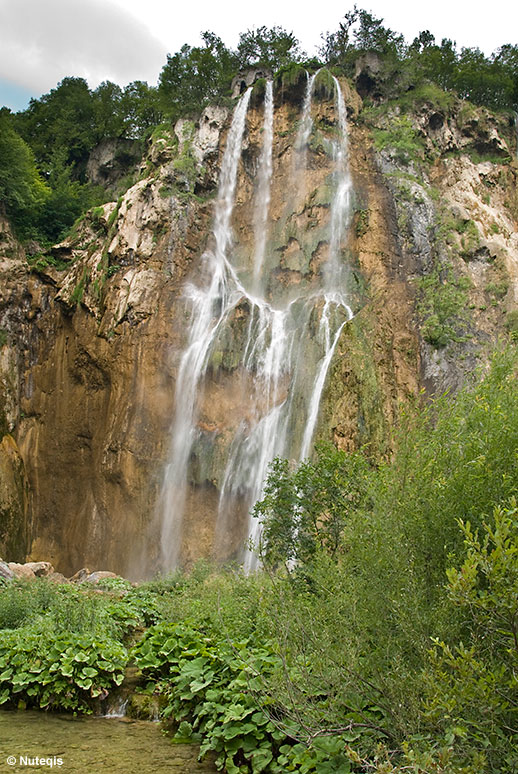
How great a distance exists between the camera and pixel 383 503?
4949 millimetres

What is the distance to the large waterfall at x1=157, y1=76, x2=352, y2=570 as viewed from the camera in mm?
20094

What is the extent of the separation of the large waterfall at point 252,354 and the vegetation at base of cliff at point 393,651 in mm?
11168

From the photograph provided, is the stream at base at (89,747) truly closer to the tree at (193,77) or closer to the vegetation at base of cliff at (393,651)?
the vegetation at base of cliff at (393,651)

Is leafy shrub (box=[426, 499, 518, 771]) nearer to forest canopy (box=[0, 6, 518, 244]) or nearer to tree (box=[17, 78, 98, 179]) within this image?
forest canopy (box=[0, 6, 518, 244])

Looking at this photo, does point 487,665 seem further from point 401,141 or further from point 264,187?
point 401,141

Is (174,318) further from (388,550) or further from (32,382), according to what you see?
(388,550)

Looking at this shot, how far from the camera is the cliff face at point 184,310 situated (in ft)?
68.6

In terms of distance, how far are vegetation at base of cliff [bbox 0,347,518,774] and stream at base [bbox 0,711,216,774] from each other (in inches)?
9.6

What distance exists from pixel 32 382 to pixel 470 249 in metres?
19.7

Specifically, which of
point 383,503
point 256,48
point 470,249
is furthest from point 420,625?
point 256,48

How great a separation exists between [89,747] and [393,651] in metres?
3.72

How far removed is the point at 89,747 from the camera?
6023mm

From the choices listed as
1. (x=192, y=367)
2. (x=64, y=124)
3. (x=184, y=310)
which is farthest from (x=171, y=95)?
(x=192, y=367)

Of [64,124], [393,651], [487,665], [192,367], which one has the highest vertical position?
[64,124]
